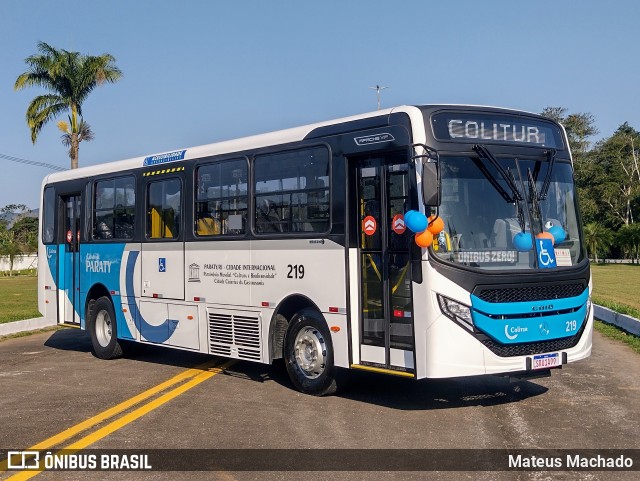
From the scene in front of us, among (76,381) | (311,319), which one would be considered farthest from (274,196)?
(76,381)

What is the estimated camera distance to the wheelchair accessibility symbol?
8.88m

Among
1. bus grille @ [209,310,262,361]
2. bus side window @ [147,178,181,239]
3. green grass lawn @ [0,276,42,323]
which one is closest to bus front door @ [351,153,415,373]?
bus grille @ [209,310,262,361]

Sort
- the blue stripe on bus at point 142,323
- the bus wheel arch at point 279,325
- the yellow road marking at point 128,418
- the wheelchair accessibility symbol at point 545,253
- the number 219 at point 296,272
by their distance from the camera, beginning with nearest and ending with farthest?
1. the yellow road marking at point 128,418
2. the wheelchair accessibility symbol at point 545,253
3. the number 219 at point 296,272
4. the bus wheel arch at point 279,325
5. the blue stripe on bus at point 142,323

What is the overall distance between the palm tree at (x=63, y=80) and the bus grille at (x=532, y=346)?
3121 centimetres

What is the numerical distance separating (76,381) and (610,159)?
83.6 metres

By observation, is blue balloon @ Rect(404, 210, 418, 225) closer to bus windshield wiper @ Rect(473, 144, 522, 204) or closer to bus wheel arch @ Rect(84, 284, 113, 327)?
bus windshield wiper @ Rect(473, 144, 522, 204)

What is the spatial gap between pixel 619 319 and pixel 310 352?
446 inches

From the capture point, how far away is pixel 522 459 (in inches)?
274

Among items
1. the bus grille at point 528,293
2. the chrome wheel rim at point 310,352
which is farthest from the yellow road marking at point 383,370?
the bus grille at point 528,293

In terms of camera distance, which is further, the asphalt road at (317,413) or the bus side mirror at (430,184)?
the bus side mirror at (430,184)

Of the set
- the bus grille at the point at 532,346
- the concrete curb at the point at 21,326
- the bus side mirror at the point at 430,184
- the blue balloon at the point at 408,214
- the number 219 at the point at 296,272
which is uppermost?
the bus side mirror at the point at 430,184

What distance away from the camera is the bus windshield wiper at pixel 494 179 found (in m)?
8.87

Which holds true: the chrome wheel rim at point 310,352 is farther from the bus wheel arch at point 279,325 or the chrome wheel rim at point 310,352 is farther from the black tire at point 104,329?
the black tire at point 104,329

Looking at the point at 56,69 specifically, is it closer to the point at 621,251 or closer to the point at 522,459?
the point at 522,459
